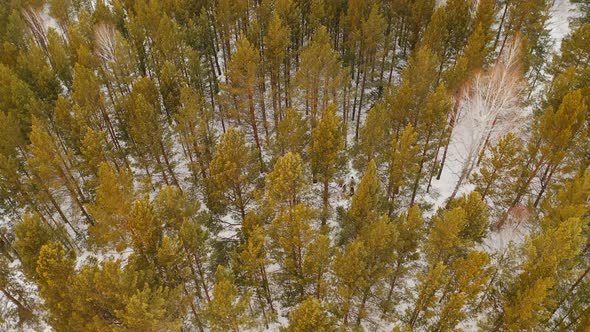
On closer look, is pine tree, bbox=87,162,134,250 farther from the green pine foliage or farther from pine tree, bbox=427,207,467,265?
pine tree, bbox=427,207,467,265

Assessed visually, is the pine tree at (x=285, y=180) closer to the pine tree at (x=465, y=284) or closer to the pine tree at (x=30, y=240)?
the pine tree at (x=465, y=284)

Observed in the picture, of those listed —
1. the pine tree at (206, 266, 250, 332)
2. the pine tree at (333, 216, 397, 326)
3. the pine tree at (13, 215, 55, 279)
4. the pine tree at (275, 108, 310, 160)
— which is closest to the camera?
the pine tree at (206, 266, 250, 332)

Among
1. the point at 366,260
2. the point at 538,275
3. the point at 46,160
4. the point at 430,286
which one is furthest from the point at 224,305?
the point at 46,160

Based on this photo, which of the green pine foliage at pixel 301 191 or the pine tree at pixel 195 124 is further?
the pine tree at pixel 195 124

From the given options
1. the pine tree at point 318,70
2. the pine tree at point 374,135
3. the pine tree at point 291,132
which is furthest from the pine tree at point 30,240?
the pine tree at point 374,135

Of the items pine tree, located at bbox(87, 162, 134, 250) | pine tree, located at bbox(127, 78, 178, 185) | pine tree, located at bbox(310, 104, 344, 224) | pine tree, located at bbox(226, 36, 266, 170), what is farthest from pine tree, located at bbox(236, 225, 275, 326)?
pine tree, located at bbox(127, 78, 178, 185)

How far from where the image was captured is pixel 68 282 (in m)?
19.0

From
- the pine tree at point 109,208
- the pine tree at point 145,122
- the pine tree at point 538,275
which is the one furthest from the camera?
the pine tree at point 145,122

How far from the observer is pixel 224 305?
1889 cm

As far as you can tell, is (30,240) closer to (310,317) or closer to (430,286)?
(310,317)

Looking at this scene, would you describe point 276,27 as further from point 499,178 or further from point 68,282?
point 68,282

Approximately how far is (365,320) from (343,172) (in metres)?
9.81

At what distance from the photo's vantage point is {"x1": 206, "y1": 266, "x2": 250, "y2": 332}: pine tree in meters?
18.6

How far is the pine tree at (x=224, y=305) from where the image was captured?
61.1 ft
